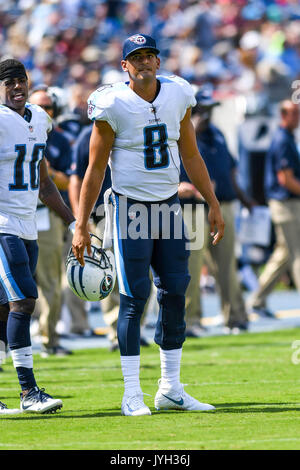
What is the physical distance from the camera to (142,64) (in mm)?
5586

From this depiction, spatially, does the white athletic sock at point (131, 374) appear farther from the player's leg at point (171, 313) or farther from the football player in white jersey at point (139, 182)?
the player's leg at point (171, 313)

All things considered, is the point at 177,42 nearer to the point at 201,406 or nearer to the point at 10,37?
the point at 10,37

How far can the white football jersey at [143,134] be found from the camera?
5.54 meters

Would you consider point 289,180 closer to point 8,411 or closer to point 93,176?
point 93,176

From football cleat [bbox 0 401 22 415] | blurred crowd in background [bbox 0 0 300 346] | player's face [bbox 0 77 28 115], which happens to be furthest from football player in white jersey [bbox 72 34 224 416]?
blurred crowd in background [bbox 0 0 300 346]

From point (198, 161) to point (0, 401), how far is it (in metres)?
1.92

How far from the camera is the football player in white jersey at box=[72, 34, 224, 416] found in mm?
5570

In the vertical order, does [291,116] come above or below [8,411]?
above

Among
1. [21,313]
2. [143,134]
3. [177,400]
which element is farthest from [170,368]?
[143,134]

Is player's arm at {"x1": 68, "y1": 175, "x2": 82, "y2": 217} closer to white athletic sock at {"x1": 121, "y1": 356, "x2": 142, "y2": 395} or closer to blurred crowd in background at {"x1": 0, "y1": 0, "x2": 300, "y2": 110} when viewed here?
white athletic sock at {"x1": 121, "y1": 356, "x2": 142, "y2": 395}

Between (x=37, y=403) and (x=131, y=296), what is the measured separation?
0.82m

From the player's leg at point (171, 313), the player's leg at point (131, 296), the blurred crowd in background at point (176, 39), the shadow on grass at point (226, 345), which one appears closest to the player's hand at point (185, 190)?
the shadow on grass at point (226, 345)
